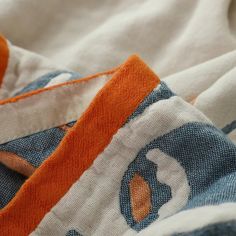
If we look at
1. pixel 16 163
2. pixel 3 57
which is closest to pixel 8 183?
pixel 16 163

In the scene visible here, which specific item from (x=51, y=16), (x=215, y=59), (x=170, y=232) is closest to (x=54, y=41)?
(x=51, y=16)

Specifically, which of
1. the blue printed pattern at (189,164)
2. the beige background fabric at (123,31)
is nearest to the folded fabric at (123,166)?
the blue printed pattern at (189,164)

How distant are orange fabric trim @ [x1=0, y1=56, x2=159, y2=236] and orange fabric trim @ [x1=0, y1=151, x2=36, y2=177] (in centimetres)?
3

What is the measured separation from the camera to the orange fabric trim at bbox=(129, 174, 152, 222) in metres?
0.32

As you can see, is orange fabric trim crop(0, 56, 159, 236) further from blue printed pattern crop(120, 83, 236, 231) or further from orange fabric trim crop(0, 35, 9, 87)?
orange fabric trim crop(0, 35, 9, 87)

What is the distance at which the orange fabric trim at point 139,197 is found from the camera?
32 cm

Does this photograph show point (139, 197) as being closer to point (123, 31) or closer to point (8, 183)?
point (8, 183)

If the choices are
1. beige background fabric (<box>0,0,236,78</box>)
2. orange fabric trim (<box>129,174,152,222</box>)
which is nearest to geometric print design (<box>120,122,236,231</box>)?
orange fabric trim (<box>129,174,152,222</box>)

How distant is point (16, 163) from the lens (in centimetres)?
37

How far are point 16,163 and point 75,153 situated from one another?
58 millimetres

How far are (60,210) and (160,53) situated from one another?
0.24 meters

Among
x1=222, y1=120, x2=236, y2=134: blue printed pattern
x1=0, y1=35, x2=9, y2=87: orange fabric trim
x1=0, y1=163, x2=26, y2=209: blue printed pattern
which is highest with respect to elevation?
x1=0, y1=35, x2=9, y2=87: orange fabric trim

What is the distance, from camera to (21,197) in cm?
33

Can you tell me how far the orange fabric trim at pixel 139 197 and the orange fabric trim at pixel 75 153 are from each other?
1.5 inches
